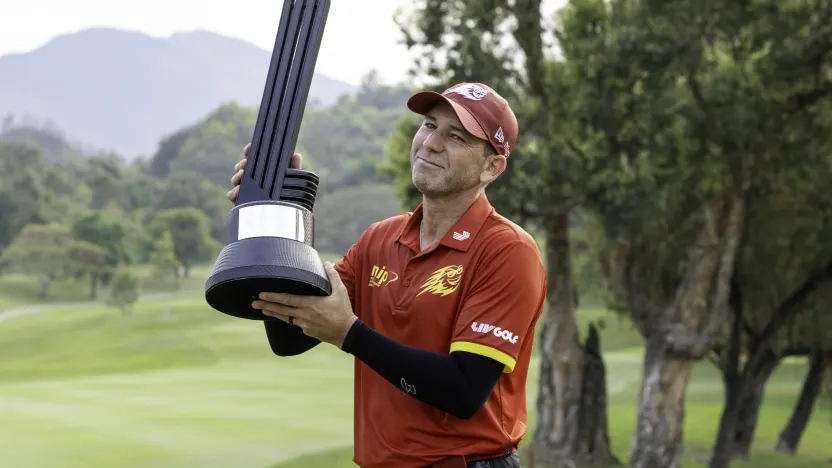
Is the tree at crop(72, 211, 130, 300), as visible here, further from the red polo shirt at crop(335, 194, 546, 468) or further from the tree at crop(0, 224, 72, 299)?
the red polo shirt at crop(335, 194, 546, 468)

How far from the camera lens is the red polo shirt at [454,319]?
279 cm

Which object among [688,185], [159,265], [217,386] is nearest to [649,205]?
[688,185]

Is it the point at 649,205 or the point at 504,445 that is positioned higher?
the point at 649,205

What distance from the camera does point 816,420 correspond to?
122ft

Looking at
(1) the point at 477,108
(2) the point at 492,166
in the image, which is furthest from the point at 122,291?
(1) the point at 477,108

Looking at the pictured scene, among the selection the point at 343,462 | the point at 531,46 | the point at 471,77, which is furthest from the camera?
the point at 343,462

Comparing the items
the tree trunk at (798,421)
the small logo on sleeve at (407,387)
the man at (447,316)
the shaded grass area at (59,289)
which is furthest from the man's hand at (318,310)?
the shaded grass area at (59,289)

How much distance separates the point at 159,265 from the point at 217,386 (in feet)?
64.3

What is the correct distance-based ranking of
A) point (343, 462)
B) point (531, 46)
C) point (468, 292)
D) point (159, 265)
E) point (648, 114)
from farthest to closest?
point (159, 265) < point (343, 462) < point (531, 46) < point (648, 114) < point (468, 292)

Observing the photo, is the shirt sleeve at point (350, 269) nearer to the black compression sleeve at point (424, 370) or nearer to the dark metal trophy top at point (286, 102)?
the dark metal trophy top at point (286, 102)

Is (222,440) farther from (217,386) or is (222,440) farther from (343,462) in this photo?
(217,386)

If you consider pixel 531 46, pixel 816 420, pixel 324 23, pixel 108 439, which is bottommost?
pixel 108 439

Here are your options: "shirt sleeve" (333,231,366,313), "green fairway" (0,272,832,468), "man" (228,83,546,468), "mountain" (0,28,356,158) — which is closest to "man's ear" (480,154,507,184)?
"man" (228,83,546,468)

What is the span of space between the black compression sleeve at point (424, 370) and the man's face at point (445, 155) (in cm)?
49
